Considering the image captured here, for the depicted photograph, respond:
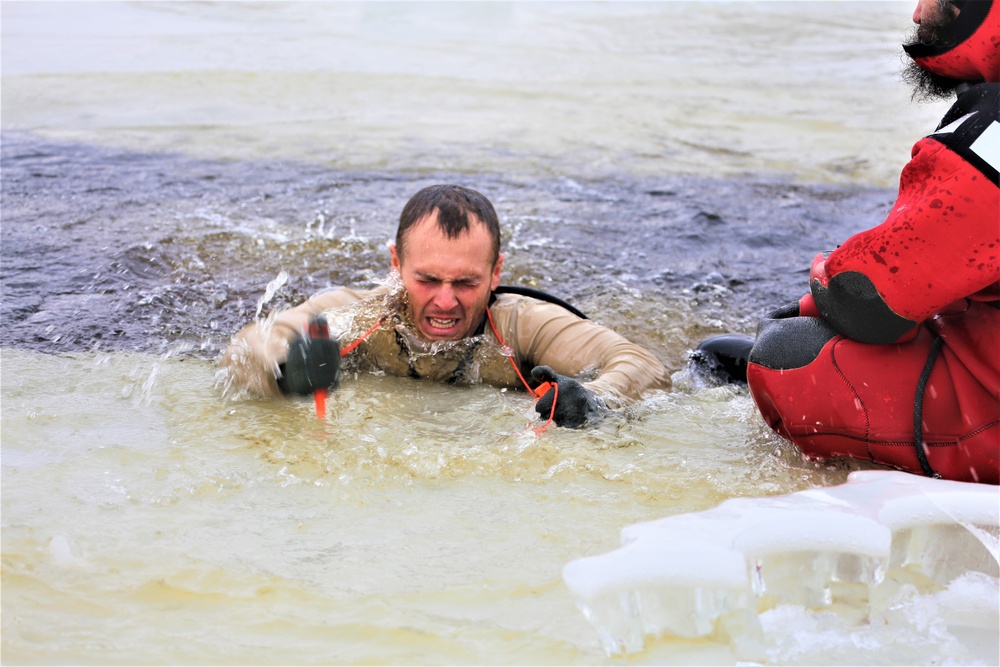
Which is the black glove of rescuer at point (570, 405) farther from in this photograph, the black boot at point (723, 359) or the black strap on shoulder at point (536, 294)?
the black boot at point (723, 359)

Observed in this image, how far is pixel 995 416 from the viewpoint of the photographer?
278 cm

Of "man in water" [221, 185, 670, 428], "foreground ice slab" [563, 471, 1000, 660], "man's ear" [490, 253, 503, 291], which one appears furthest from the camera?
"man's ear" [490, 253, 503, 291]

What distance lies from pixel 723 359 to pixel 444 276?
127 centimetres

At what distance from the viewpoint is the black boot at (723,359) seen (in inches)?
161

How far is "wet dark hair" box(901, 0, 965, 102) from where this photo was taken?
2723 millimetres

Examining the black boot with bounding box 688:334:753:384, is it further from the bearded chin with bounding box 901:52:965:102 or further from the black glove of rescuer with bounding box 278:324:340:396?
the black glove of rescuer with bounding box 278:324:340:396

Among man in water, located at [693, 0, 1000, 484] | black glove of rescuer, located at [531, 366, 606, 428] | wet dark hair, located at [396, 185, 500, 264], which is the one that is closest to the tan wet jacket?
wet dark hair, located at [396, 185, 500, 264]

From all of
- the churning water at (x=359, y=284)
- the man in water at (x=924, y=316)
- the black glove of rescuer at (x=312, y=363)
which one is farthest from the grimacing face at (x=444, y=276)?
the man in water at (x=924, y=316)

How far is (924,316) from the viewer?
275cm

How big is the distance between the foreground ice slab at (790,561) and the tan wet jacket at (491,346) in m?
1.37

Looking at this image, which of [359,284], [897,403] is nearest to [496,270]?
[359,284]

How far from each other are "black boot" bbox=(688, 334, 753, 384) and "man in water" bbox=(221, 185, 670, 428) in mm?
312

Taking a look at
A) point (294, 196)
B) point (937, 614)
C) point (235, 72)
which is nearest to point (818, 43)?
point (235, 72)

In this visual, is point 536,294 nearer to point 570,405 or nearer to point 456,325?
point 456,325
